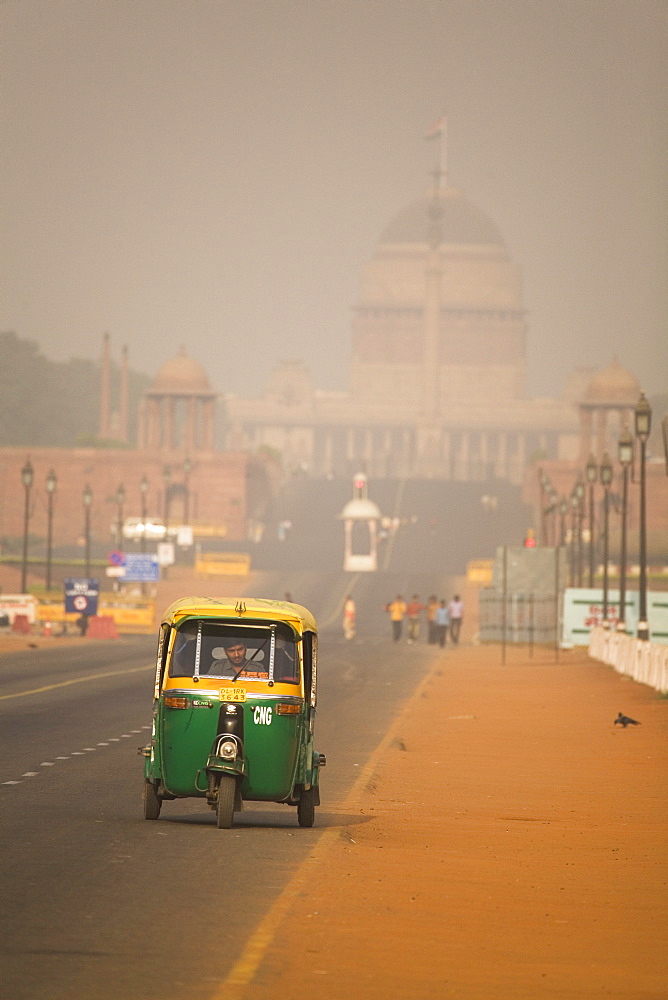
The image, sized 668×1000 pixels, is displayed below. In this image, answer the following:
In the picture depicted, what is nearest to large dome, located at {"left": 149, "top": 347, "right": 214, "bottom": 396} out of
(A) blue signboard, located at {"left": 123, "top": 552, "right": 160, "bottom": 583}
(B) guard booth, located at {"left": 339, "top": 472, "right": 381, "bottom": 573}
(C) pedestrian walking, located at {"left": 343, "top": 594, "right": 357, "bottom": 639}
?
(B) guard booth, located at {"left": 339, "top": 472, "right": 381, "bottom": 573}

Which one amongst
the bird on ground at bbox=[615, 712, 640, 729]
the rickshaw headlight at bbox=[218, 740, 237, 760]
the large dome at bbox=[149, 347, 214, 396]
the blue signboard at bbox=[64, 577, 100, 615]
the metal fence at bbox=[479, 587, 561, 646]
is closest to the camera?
the rickshaw headlight at bbox=[218, 740, 237, 760]

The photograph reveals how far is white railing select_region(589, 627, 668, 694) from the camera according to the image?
1507 inches

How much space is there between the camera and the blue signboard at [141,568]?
80.2m

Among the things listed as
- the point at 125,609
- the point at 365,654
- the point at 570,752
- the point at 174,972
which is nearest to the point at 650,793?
the point at 570,752

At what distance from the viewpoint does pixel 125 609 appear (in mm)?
73312

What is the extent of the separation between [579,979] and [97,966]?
2512 mm

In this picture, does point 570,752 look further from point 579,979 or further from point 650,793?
point 579,979

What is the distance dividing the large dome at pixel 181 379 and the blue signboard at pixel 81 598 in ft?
313

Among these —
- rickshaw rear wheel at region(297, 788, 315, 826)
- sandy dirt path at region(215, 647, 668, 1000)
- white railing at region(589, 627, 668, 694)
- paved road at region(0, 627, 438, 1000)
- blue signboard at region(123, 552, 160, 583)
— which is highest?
blue signboard at region(123, 552, 160, 583)

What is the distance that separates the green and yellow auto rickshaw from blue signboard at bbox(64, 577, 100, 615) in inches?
1938

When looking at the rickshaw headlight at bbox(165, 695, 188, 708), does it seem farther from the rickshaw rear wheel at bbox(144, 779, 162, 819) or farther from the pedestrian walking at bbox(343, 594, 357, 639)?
the pedestrian walking at bbox(343, 594, 357, 639)

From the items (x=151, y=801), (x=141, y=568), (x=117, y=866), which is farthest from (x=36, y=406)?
(x=117, y=866)

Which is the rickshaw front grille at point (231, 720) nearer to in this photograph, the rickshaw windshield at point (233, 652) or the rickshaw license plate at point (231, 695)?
the rickshaw license plate at point (231, 695)

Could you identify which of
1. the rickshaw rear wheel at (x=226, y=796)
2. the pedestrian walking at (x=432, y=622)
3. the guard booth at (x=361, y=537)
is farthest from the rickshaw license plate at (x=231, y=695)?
the guard booth at (x=361, y=537)
